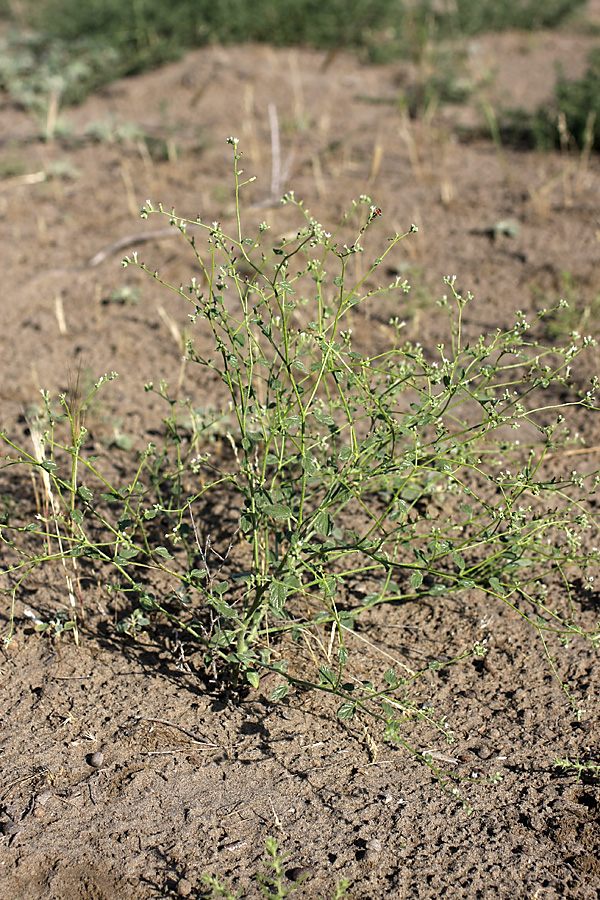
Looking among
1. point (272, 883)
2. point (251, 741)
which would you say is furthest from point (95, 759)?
point (272, 883)

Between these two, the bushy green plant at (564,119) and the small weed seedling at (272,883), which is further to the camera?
the bushy green plant at (564,119)

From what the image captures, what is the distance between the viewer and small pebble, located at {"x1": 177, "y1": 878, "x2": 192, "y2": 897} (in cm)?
210

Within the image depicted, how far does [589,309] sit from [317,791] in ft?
9.89

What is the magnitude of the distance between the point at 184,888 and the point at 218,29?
339 inches

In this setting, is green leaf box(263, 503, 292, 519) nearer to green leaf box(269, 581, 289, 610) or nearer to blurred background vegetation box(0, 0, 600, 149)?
green leaf box(269, 581, 289, 610)

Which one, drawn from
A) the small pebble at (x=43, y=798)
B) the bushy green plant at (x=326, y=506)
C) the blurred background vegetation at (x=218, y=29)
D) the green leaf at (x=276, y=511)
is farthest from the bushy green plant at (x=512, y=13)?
Result: the small pebble at (x=43, y=798)

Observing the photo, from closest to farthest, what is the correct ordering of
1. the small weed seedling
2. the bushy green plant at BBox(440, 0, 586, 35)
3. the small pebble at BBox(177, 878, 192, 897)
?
the small weed seedling
the small pebble at BBox(177, 878, 192, 897)
the bushy green plant at BBox(440, 0, 586, 35)

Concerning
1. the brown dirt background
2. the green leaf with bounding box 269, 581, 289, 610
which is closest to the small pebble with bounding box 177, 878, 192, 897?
the brown dirt background

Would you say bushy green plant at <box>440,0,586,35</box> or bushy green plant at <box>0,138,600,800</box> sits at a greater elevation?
bushy green plant at <box>440,0,586,35</box>

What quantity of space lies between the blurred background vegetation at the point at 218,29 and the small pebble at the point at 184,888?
7630 millimetres

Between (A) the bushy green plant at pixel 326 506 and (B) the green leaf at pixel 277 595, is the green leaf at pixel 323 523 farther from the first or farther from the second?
(B) the green leaf at pixel 277 595

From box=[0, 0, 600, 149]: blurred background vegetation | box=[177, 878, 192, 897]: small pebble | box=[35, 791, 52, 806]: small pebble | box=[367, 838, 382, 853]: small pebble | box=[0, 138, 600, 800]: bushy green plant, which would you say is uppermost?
box=[0, 0, 600, 149]: blurred background vegetation

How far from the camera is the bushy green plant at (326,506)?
228 cm

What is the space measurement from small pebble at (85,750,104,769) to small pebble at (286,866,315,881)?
0.68 m
